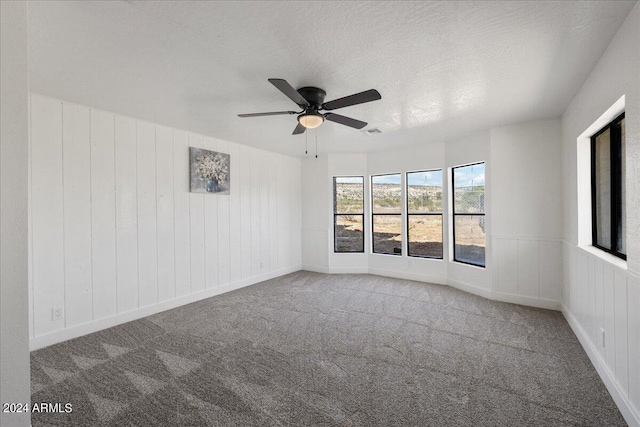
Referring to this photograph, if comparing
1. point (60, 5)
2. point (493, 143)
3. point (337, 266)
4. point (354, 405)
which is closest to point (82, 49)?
point (60, 5)

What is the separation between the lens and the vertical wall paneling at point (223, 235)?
4.93 m

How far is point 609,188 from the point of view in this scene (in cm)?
264

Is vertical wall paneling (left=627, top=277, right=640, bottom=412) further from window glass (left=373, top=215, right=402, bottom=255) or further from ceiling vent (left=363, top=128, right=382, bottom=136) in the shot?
window glass (left=373, top=215, right=402, bottom=255)

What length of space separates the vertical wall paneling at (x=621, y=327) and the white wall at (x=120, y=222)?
4.64 m

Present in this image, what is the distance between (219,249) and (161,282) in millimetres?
1035

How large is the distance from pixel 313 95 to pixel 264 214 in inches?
132

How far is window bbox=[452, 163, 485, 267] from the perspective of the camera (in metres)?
4.74

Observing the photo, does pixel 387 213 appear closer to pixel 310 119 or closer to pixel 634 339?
pixel 310 119

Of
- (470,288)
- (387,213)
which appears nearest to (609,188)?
(470,288)

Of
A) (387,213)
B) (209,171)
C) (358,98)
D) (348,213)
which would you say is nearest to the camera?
(358,98)

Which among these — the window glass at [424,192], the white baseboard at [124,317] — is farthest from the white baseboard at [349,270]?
the white baseboard at [124,317]

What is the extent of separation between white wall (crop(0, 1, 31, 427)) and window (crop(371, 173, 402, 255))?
5404mm

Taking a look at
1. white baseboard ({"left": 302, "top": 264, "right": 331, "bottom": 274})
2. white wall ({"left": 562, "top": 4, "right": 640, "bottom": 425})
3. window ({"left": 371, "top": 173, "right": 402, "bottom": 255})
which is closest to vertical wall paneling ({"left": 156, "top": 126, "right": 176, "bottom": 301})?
white baseboard ({"left": 302, "top": 264, "right": 331, "bottom": 274})

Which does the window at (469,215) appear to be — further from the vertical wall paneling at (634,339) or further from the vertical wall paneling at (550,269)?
the vertical wall paneling at (634,339)
